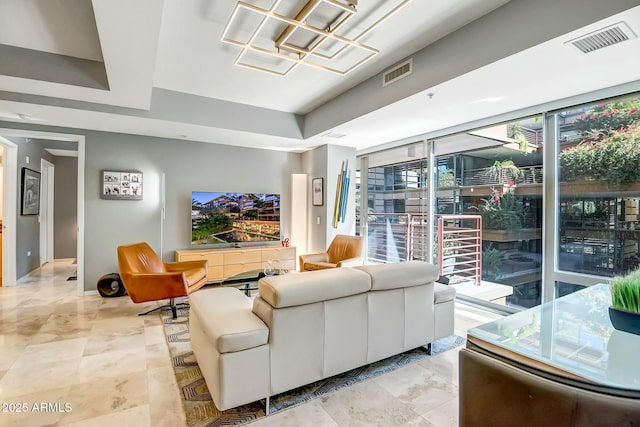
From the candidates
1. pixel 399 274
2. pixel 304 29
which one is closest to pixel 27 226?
pixel 304 29

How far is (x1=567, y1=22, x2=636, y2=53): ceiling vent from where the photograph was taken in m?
1.91

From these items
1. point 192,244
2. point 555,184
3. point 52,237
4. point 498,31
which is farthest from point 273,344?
point 52,237

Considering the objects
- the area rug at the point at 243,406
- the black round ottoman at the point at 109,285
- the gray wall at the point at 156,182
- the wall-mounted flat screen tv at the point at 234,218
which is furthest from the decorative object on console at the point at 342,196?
the black round ottoman at the point at 109,285

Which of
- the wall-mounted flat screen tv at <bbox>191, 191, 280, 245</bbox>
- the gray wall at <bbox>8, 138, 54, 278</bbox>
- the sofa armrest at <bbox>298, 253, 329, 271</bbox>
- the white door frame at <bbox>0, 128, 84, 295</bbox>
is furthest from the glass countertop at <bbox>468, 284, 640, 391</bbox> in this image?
the gray wall at <bbox>8, 138, 54, 278</bbox>

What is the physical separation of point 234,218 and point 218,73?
8.36 feet

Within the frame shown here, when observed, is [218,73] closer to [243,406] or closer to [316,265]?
[316,265]

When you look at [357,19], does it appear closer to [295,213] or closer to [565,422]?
[565,422]

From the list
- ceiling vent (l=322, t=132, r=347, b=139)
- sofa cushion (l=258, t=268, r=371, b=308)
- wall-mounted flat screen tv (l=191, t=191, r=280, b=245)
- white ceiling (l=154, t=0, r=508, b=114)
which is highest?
white ceiling (l=154, t=0, r=508, b=114)

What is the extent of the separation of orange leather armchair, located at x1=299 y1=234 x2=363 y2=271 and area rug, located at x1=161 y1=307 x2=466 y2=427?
1.82 m

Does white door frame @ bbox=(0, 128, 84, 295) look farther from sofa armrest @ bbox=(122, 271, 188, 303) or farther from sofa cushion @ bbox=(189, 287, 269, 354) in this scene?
sofa cushion @ bbox=(189, 287, 269, 354)

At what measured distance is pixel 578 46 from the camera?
2107 millimetres

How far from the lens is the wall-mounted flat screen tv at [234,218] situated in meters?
5.06

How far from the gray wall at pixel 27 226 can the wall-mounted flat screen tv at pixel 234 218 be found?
2.83 m

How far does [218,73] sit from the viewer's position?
3.41 metres
